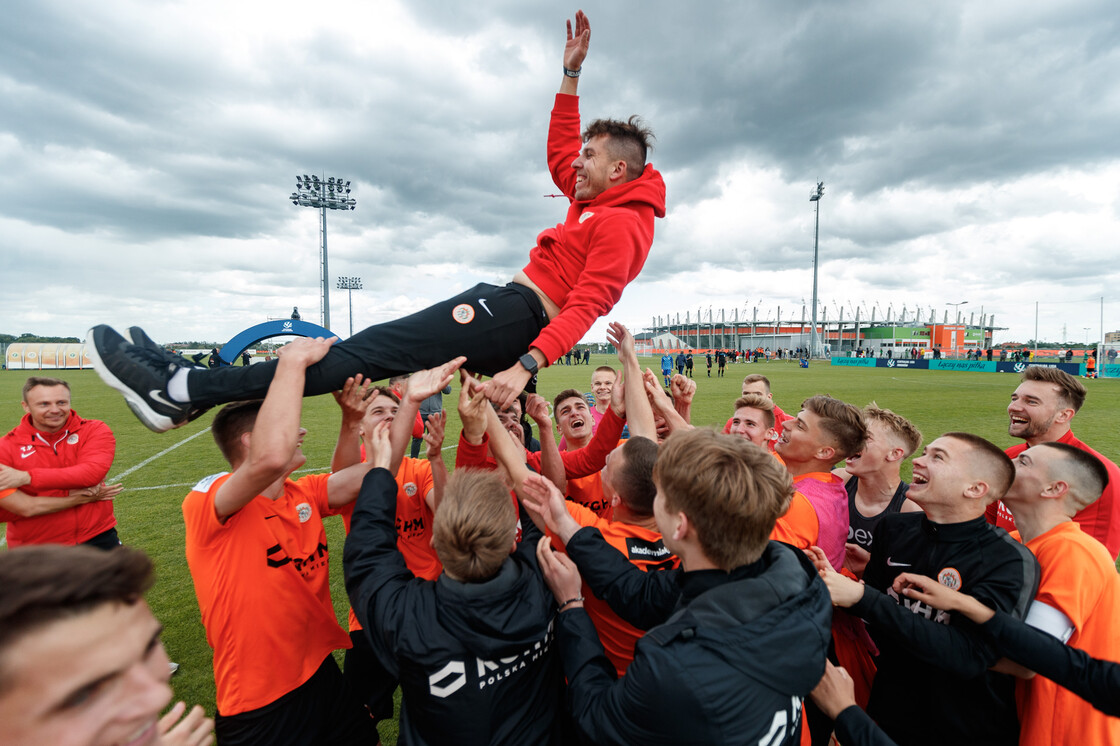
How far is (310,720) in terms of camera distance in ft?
7.48

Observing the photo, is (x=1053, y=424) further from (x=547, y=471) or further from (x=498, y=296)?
(x=498, y=296)

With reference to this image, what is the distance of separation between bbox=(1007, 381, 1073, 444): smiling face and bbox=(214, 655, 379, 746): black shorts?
470cm

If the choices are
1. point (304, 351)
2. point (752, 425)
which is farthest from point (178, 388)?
point (752, 425)

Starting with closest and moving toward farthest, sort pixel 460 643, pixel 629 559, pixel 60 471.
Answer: pixel 460 643 < pixel 629 559 < pixel 60 471

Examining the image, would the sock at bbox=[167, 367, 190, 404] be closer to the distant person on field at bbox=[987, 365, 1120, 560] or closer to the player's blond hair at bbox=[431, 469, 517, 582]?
the player's blond hair at bbox=[431, 469, 517, 582]

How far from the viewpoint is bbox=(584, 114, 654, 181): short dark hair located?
2719 mm

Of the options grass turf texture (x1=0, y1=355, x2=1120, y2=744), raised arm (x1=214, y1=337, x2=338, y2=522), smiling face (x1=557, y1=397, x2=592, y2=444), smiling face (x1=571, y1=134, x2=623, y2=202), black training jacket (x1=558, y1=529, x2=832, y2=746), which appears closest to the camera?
black training jacket (x1=558, y1=529, x2=832, y2=746)

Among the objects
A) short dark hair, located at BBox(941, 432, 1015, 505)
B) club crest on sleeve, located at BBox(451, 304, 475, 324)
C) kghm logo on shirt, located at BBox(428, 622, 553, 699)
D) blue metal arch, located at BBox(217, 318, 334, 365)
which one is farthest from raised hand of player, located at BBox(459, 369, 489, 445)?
short dark hair, located at BBox(941, 432, 1015, 505)

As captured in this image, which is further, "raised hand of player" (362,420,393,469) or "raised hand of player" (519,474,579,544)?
"raised hand of player" (362,420,393,469)

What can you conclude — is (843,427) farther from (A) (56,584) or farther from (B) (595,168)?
(A) (56,584)

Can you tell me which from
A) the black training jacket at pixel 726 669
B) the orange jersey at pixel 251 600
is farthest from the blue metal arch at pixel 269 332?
the black training jacket at pixel 726 669

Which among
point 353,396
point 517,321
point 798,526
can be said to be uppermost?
point 517,321

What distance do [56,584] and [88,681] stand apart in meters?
0.18

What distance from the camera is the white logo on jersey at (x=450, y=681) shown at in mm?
1615
